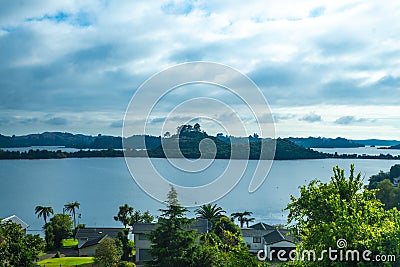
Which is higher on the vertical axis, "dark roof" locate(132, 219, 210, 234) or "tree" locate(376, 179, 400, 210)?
"tree" locate(376, 179, 400, 210)

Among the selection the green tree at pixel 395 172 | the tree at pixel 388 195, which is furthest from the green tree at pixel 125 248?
the green tree at pixel 395 172

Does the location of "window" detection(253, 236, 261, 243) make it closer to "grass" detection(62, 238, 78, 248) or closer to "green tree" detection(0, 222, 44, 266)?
"grass" detection(62, 238, 78, 248)

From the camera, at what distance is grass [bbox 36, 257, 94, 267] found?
61.0 ft

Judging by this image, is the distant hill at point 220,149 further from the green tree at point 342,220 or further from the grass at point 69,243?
the green tree at point 342,220

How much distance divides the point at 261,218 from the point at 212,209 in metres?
11.8

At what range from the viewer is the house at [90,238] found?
21.3 metres

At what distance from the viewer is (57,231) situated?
24172 millimetres

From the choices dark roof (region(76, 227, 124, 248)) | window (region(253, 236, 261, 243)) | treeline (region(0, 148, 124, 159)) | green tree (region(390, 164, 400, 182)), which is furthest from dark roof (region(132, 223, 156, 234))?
treeline (region(0, 148, 124, 159))

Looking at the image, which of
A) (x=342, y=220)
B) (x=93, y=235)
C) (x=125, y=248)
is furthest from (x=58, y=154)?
(x=342, y=220)

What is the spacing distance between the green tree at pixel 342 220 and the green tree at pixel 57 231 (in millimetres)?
19252

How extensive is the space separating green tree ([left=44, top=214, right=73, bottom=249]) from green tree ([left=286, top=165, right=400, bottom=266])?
19.3 metres

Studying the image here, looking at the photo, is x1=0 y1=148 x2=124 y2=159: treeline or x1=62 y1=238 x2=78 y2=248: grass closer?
x1=62 y1=238 x2=78 y2=248: grass

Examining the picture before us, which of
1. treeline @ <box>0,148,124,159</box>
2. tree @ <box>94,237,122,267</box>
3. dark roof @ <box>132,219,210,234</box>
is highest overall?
treeline @ <box>0,148,124,159</box>

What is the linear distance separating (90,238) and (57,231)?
278 centimetres
